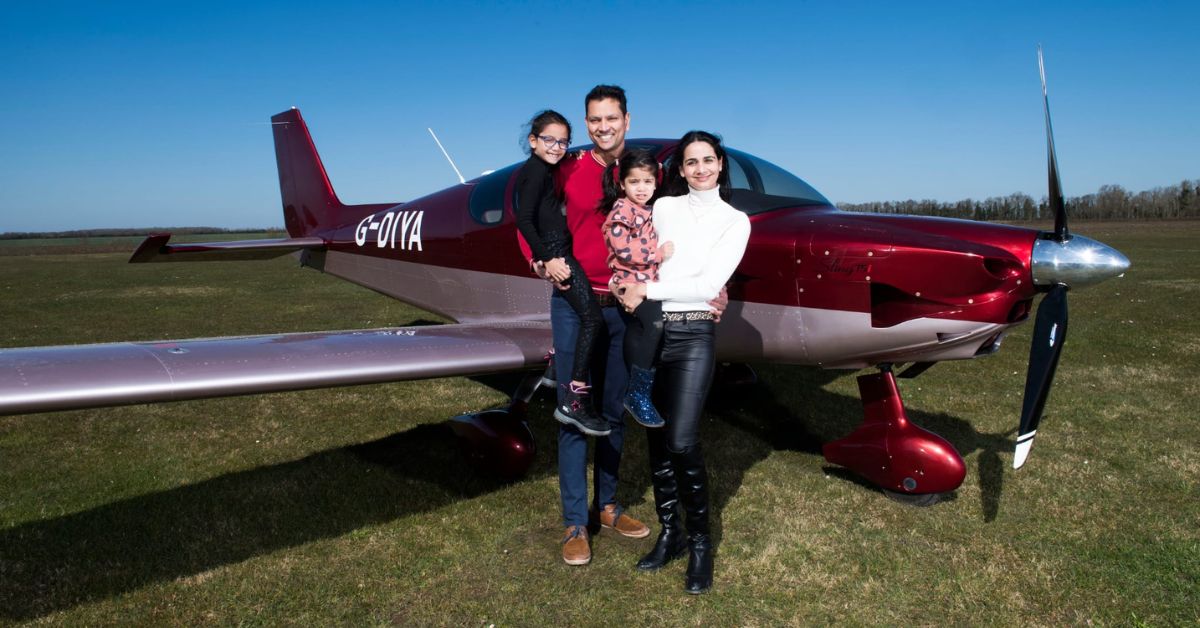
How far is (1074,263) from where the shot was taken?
3.34 m

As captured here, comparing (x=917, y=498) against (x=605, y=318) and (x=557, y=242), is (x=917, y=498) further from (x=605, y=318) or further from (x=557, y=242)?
(x=557, y=242)

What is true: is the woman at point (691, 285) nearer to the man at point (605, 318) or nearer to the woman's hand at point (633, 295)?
the woman's hand at point (633, 295)

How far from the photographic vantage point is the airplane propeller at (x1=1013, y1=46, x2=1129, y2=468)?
3.32 m

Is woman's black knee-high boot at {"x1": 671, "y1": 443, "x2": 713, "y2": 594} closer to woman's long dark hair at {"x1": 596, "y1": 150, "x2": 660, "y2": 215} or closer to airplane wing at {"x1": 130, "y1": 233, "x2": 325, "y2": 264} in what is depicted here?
woman's long dark hair at {"x1": 596, "y1": 150, "x2": 660, "y2": 215}

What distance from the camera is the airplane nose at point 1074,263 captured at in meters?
3.32

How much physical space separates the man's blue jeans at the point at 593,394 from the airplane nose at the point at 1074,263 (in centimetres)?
198

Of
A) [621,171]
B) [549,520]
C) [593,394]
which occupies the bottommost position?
[549,520]

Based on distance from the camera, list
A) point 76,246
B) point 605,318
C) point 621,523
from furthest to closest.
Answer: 1. point 76,246
2. point 621,523
3. point 605,318

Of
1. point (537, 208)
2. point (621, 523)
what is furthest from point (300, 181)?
point (621, 523)

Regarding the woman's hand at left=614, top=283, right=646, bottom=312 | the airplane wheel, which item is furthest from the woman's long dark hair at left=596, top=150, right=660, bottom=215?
the airplane wheel

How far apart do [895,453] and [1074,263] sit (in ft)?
4.19

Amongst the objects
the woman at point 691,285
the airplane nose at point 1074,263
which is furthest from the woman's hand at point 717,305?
the airplane nose at point 1074,263

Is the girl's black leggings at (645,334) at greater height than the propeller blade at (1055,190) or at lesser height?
lesser

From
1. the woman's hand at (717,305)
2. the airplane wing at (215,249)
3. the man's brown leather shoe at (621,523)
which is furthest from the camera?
the airplane wing at (215,249)
